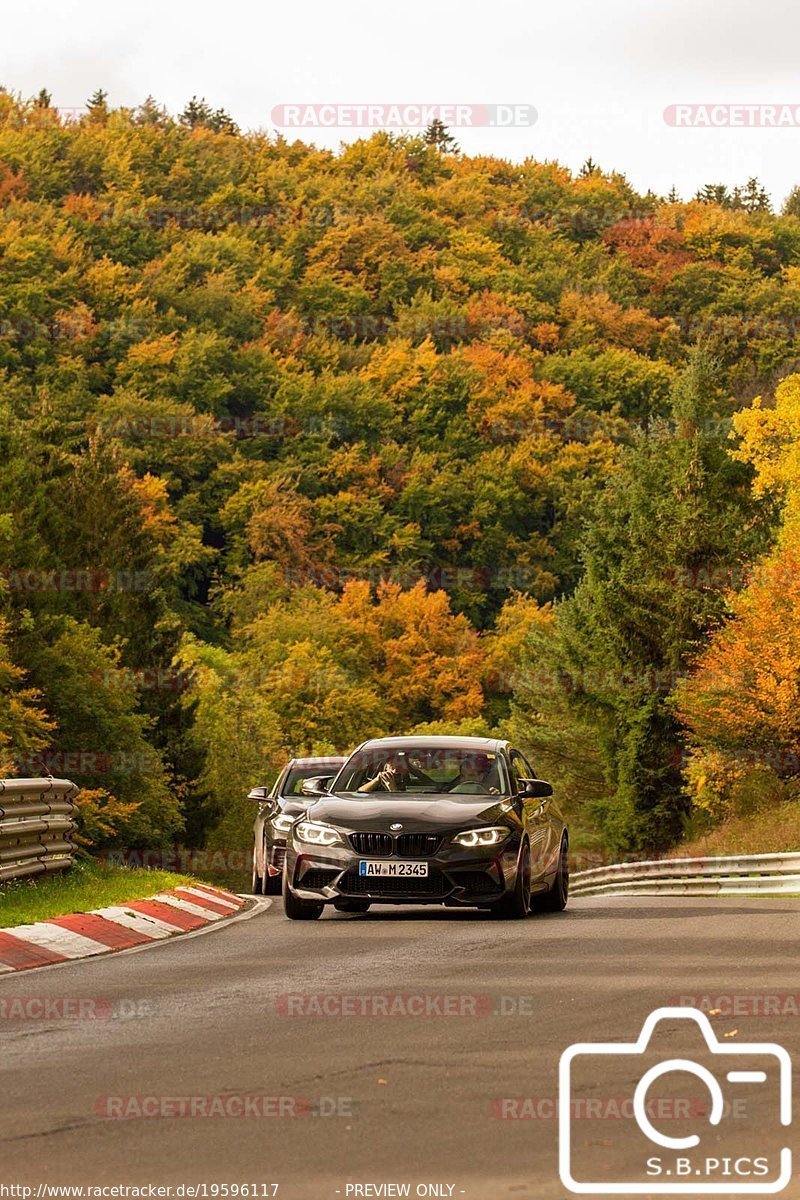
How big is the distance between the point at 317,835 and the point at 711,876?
53.4 feet

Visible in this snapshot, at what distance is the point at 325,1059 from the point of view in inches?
360

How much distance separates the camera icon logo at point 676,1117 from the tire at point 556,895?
389 inches

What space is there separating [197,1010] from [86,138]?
461 ft

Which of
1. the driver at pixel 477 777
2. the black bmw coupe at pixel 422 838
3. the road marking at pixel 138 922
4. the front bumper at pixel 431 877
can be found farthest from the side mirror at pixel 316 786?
the road marking at pixel 138 922

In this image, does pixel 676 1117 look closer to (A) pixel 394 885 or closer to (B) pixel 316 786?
(A) pixel 394 885

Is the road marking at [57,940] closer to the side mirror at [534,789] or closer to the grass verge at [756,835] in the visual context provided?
the side mirror at [534,789]

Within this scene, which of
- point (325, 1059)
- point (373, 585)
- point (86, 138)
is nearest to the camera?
point (325, 1059)

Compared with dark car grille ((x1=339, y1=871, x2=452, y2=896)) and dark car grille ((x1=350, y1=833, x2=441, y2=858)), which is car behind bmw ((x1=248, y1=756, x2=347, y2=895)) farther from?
dark car grille ((x1=350, y1=833, x2=441, y2=858))

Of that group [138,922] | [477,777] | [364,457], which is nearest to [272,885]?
[477,777]

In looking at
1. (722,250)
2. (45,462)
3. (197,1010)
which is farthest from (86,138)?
(197,1010)

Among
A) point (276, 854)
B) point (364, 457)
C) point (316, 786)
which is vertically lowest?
point (276, 854)

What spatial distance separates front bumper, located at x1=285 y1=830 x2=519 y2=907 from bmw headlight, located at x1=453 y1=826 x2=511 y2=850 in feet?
0.16

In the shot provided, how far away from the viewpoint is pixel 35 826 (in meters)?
18.4

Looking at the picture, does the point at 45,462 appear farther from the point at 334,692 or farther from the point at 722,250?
the point at 722,250
